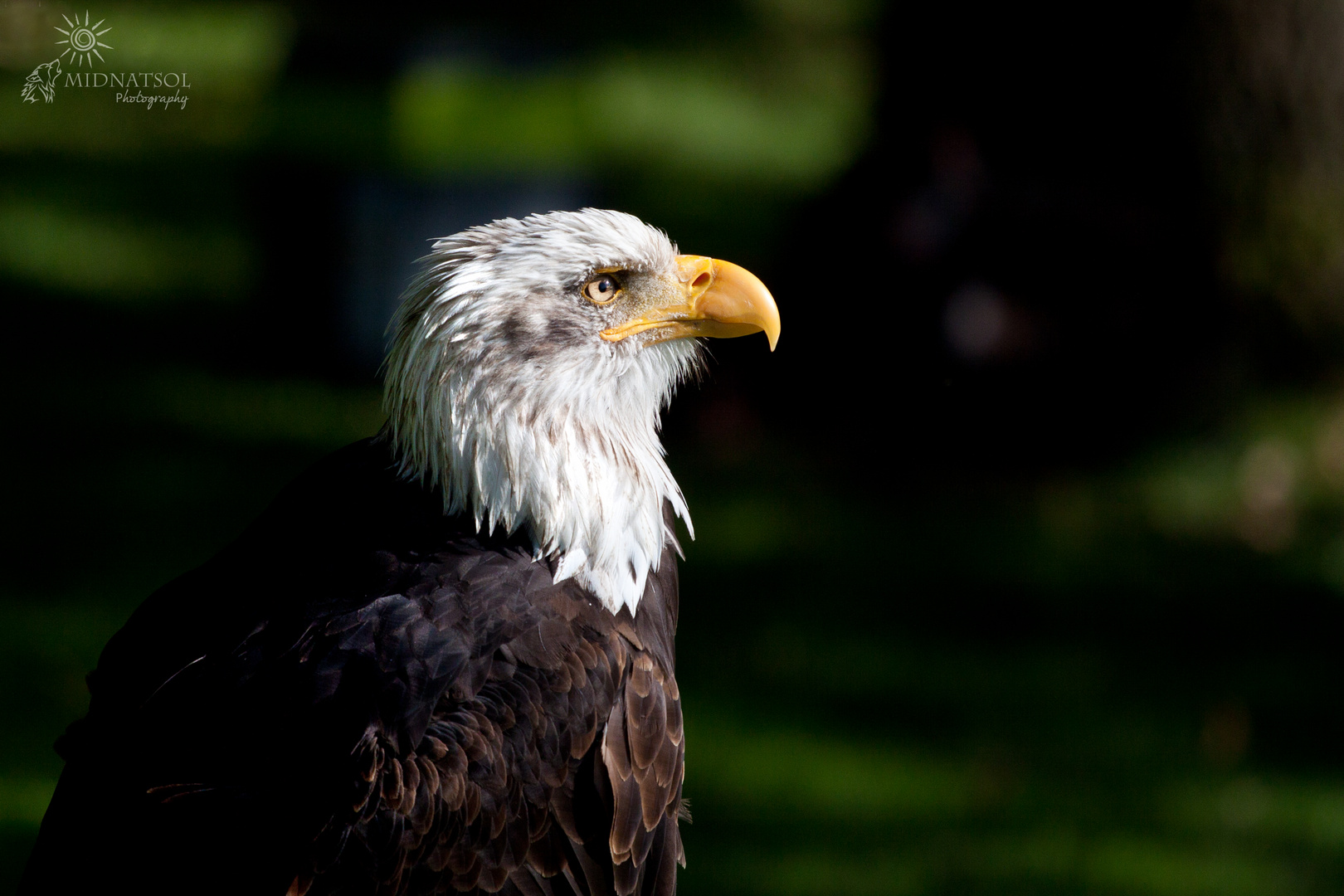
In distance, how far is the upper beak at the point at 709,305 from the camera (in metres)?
3.37

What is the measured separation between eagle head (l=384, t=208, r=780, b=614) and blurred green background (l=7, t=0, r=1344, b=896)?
1.89 metres

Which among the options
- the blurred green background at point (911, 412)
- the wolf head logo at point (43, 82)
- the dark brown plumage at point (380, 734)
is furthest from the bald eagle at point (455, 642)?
the wolf head logo at point (43, 82)

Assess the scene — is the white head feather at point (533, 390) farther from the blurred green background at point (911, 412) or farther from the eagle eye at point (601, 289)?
the blurred green background at point (911, 412)

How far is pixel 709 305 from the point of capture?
3.40m

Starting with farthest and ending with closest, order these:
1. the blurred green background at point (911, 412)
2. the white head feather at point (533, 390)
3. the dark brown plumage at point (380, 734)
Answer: the blurred green background at point (911, 412) → the white head feather at point (533, 390) → the dark brown plumage at point (380, 734)

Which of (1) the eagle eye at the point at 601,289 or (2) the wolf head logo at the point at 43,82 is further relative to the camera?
(2) the wolf head logo at the point at 43,82

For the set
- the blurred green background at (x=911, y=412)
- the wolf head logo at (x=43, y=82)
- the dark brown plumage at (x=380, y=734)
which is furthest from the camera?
the wolf head logo at (x=43, y=82)

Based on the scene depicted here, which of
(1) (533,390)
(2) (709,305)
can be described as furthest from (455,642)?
(2) (709,305)

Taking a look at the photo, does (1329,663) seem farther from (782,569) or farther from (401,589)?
(401,589)

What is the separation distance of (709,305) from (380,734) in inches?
→ 51.8

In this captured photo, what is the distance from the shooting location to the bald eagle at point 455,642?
9.36 feet

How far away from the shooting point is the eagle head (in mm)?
3199

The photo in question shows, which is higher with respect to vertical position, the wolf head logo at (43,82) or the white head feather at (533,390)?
the wolf head logo at (43,82)

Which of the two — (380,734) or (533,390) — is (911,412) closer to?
(533,390)
